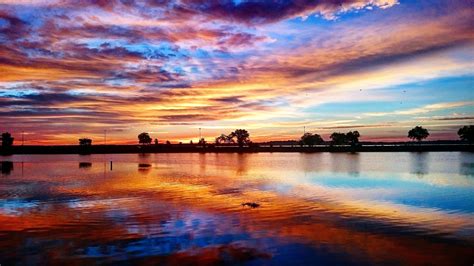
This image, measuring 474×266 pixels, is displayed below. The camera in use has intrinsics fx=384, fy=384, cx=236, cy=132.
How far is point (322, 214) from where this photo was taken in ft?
90.1

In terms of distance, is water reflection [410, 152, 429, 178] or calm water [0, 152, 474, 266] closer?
calm water [0, 152, 474, 266]

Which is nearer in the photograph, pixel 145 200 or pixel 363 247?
pixel 363 247

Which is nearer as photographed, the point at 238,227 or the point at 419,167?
the point at 238,227

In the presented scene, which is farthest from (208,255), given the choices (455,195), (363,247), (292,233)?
(455,195)

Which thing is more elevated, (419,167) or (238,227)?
(419,167)

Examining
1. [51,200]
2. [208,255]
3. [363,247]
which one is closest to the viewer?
[208,255]

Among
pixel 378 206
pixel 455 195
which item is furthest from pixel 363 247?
pixel 455 195

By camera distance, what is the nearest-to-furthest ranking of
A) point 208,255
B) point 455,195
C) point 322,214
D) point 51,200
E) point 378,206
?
point 208,255 → point 322,214 → point 378,206 → point 51,200 → point 455,195

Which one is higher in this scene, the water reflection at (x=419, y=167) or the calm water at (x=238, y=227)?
the water reflection at (x=419, y=167)

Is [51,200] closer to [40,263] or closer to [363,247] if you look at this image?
[40,263]

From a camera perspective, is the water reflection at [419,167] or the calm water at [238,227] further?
the water reflection at [419,167]

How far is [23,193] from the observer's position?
39344mm

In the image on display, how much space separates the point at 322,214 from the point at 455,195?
17583mm

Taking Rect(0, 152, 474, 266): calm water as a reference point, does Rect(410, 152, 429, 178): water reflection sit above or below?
above
